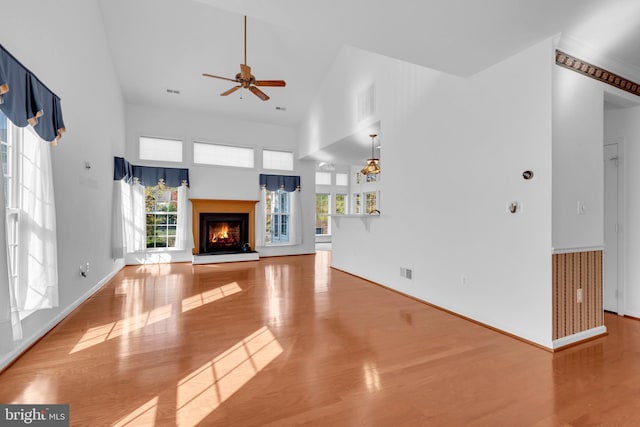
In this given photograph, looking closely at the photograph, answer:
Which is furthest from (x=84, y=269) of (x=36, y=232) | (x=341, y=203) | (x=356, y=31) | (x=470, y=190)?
(x=341, y=203)

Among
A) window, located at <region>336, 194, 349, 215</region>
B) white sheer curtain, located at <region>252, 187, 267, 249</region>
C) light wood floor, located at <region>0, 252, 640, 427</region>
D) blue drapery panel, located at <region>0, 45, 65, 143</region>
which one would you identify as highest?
blue drapery panel, located at <region>0, 45, 65, 143</region>

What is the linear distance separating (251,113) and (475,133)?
6014 millimetres

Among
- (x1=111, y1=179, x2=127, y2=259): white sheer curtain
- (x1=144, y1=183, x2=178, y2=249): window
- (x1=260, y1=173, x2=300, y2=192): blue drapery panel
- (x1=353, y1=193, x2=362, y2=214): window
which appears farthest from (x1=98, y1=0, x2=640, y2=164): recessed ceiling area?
(x1=353, y1=193, x2=362, y2=214): window

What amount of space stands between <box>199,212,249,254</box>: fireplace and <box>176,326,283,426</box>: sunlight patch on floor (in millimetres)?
5366

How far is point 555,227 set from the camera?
2648mm

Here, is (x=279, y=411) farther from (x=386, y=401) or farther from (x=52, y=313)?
(x=52, y=313)

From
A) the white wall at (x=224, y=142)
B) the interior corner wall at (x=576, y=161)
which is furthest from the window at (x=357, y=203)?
the interior corner wall at (x=576, y=161)

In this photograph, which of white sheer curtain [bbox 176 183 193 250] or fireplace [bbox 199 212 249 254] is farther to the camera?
fireplace [bbox 199 212 249 254]

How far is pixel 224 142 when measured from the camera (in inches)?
310

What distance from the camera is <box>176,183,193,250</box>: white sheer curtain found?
23.8 ft

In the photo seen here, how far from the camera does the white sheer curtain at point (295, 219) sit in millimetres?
8539

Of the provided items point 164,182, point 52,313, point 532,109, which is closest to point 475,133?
point 532,109

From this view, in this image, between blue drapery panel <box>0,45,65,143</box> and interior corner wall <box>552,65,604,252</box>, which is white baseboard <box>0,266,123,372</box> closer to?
blue drapery panel <box>0,45,65,143</box>

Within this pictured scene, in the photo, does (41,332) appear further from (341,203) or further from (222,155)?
(341,203)
